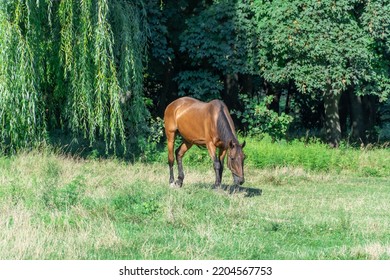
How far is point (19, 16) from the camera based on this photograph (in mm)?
18500

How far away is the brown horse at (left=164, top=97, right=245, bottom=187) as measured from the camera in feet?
51.8

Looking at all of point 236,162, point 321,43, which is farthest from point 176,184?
point 321,43

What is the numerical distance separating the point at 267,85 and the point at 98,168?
56.5ft

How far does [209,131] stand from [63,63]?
4.92m

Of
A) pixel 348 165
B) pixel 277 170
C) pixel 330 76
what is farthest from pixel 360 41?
pixel 277 170

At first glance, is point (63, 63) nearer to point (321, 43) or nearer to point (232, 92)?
point (321, 43)

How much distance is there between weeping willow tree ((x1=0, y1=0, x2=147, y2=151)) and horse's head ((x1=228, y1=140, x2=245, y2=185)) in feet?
15.9

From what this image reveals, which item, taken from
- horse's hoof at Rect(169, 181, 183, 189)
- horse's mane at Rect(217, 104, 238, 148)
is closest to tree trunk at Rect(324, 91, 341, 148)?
horse's hoof at Rect(169, 181, 183, 189)

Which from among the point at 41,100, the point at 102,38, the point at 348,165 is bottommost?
the point at 348,165

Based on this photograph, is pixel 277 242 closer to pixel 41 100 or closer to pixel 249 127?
pixel 41 100

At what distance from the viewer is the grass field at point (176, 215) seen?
34.5ft

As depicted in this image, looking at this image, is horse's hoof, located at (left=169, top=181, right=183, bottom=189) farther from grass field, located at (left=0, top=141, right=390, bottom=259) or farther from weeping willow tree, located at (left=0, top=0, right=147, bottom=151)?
weeping willow tree, located at (left=0, top=0, right=147, bottom=151)

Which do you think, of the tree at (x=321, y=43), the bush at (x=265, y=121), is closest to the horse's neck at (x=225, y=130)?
the tree at (x=321, y=43)

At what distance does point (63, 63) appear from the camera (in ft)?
65.2
